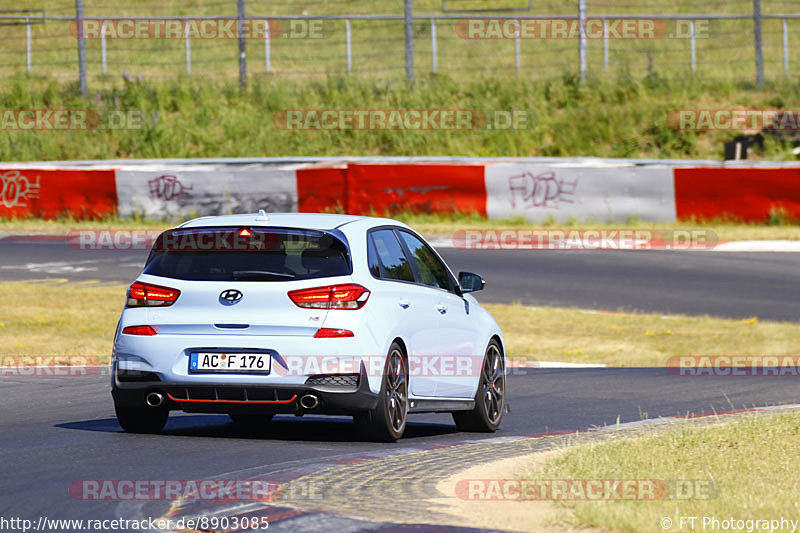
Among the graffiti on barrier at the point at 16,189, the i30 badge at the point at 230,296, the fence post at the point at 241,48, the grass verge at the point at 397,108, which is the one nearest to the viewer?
the i30 badge at the point at 230,296

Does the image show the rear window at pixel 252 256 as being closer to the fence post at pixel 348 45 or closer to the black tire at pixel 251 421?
the black tire at pixel 251 421

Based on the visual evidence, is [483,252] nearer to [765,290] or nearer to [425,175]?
[425,175]

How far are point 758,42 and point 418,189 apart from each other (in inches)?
355

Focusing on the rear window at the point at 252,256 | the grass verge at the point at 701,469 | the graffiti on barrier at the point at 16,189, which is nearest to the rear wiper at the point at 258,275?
the rear window at the point at 252,256

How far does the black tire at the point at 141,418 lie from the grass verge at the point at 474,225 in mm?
15376

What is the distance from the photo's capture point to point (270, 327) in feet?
29.1

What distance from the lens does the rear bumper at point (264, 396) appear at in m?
8.87

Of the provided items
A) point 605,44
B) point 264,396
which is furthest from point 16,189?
point 264,396

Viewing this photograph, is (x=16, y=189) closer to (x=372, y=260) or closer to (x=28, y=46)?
(x=28, y=46)

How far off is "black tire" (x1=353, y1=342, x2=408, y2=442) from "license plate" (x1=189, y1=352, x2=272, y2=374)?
0.71 metres

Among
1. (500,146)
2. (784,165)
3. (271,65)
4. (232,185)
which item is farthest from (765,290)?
(271,65)

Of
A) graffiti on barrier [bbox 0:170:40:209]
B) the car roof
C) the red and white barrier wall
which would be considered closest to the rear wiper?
the car roof

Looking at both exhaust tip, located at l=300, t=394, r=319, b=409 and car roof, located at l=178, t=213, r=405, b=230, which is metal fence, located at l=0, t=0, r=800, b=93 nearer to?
car roof, located at l=178, t=213, r=405, b=230

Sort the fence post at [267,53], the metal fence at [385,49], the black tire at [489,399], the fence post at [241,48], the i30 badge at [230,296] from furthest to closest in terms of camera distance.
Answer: the fence post at [267,53] < the metal fence at [385,49] < the fence post at [241,48] < the black tire at [489,399] < the i30 badge at [230,296]
